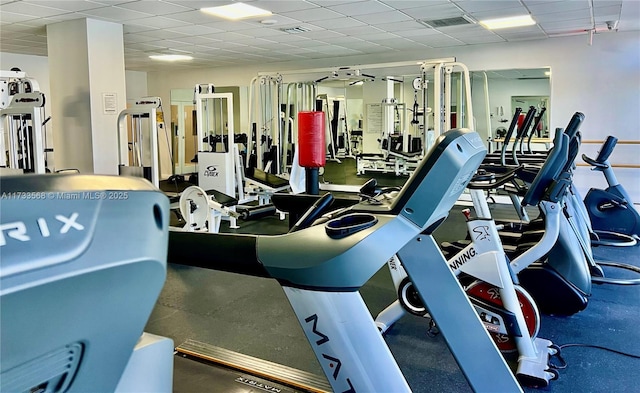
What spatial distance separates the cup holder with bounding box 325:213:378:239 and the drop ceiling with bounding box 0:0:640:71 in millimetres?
4509

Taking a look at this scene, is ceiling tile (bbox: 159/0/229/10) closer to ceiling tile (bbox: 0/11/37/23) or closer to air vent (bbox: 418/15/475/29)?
ceiling tile (bbox: 0/11/37/23)

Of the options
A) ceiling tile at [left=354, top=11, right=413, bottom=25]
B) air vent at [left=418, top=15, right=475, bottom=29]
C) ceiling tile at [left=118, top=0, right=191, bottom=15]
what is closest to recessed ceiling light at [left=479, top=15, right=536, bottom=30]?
air vent at [left=418, top=15, right=475, bottom=29]

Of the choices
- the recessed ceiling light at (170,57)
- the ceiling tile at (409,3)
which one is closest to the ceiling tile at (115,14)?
the ceiling tile at (409,3)

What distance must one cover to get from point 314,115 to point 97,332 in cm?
195

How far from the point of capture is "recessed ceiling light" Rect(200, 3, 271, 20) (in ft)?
18.0

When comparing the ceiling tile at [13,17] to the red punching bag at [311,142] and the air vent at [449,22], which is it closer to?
the air vent at [449,22]

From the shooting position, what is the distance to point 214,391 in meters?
2.21

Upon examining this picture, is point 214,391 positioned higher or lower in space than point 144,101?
lower

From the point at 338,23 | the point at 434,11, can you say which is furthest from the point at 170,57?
the point at 434,11

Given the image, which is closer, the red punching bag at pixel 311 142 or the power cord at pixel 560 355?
the red punching bag at pixel 311 142

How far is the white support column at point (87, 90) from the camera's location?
6078 millimetres

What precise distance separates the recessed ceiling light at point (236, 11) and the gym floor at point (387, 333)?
2880 millimetres

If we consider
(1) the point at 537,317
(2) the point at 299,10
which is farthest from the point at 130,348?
(2) the point at 299,10

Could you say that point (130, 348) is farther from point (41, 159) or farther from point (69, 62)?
point (69, 62)
